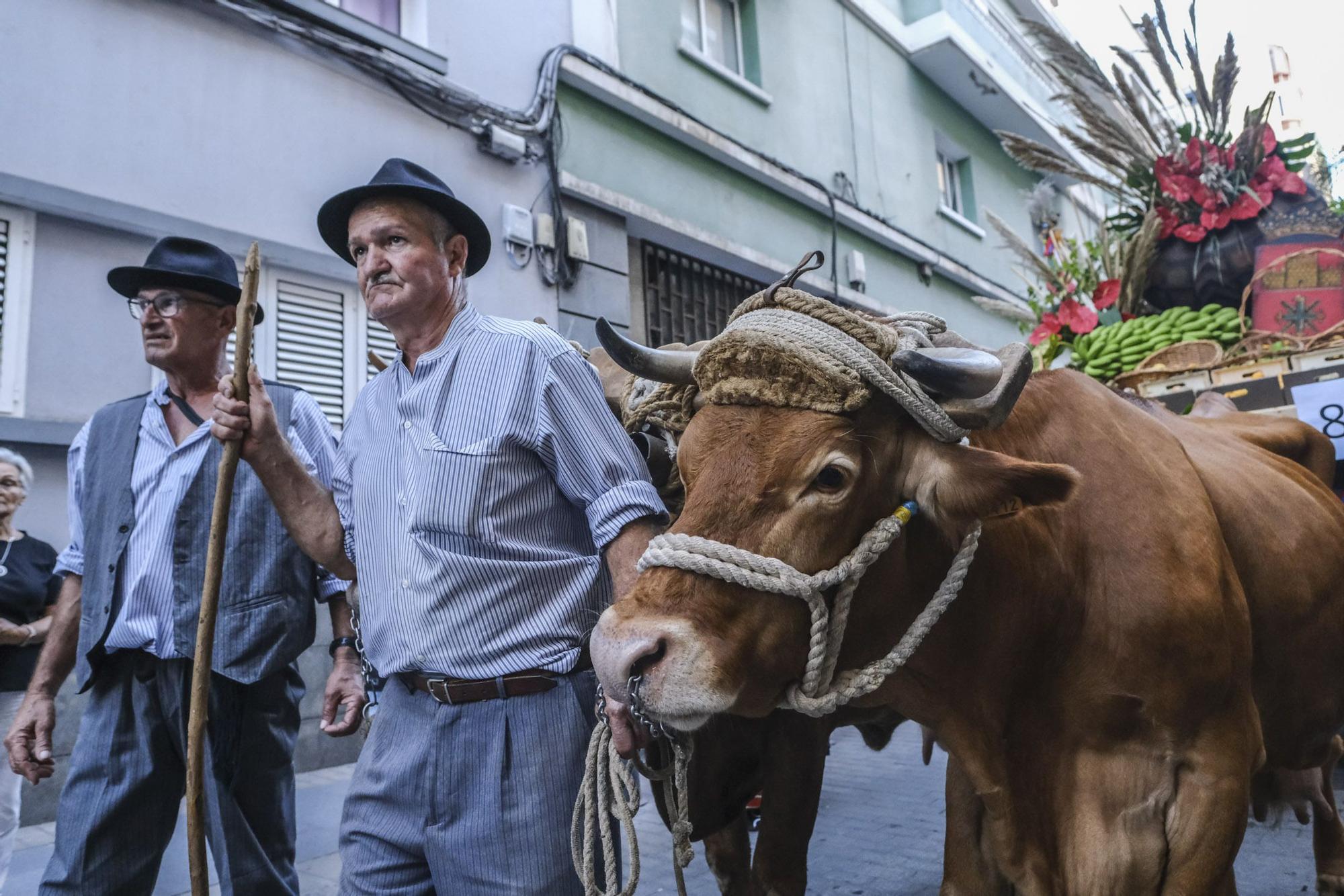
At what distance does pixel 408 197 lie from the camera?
229 cm

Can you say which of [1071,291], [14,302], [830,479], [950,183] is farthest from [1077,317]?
[950,183]

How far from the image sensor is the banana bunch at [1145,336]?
15.6 feet

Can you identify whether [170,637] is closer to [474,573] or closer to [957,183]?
[474,573]

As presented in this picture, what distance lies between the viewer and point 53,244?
5.04m

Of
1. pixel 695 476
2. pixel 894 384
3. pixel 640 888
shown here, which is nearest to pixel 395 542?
pixel 695 476

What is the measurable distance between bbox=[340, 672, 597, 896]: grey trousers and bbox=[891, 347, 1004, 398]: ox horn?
93 centimetres

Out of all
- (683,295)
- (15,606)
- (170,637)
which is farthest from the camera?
(683,295)

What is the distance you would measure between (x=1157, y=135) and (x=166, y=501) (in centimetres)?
538

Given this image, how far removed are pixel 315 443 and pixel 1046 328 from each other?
4028mm

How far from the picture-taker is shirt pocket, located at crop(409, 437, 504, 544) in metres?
1.99

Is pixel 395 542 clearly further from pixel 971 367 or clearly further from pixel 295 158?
pixel 295 158

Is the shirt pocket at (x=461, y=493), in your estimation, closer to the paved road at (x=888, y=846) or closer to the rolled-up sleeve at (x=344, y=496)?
the rolled-up sleeve at (x=344, y=496)

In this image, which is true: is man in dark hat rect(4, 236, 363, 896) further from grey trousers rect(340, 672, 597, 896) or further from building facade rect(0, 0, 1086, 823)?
building facade rect(0, 0, 1086, 823)

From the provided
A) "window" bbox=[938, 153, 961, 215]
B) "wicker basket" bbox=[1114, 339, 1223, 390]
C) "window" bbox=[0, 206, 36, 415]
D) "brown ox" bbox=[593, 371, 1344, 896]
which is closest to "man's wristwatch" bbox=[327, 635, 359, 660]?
"brown ox" bbox=[593, 371, 1344, 896]
